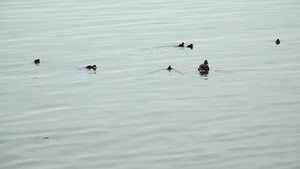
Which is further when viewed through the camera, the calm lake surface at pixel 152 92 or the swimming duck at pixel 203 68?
the swimming duck at pixel 203 68

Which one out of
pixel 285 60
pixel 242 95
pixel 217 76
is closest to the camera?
pixel 242 95

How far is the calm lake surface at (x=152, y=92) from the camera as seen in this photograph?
1509 centimetres

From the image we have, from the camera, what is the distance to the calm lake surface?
15.1m

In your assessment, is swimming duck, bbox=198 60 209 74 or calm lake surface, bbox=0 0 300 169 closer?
calm lake surface, bbox=0 0 300 169

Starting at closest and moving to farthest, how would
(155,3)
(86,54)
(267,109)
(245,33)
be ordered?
(267,109) < (86,54) < (245,33) < (155,3)

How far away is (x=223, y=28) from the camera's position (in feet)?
94.7

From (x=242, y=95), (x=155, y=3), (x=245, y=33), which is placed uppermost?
(x=155, y=3)

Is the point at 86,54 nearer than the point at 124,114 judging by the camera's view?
No

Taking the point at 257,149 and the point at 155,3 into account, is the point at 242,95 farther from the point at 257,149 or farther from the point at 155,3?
the point at 155,3

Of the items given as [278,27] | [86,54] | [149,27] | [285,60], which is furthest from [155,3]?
[285,60]

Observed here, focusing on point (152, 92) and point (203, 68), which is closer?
point (152, 92)

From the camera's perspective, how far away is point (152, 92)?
19.7 meters

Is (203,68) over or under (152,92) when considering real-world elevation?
over

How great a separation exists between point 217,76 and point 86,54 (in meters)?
6.04
